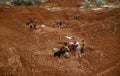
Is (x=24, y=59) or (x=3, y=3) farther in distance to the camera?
(x=3, y=3)

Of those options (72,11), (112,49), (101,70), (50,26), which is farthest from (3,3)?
(101,70)

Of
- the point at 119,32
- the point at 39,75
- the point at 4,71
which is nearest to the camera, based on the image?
the point at 4,71

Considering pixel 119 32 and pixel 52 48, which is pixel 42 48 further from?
pixel 119 32

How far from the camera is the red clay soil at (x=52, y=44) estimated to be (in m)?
16.2

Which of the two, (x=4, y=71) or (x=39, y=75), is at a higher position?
(x=4, y=71)

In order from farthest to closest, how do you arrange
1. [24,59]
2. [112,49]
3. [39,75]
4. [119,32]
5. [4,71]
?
[119,32] → [112,49] → [24,59] → [39,75] → [4,71]

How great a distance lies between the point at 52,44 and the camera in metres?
23.8

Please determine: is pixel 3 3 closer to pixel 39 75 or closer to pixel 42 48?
pixel 42 48

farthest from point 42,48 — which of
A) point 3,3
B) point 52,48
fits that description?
point 3,3

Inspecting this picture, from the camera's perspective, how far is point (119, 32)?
85.8ft

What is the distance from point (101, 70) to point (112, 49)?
4486 mm

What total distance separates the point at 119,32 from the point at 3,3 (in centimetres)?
2652

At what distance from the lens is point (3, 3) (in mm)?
46500

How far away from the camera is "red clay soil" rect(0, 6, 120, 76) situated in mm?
16250
